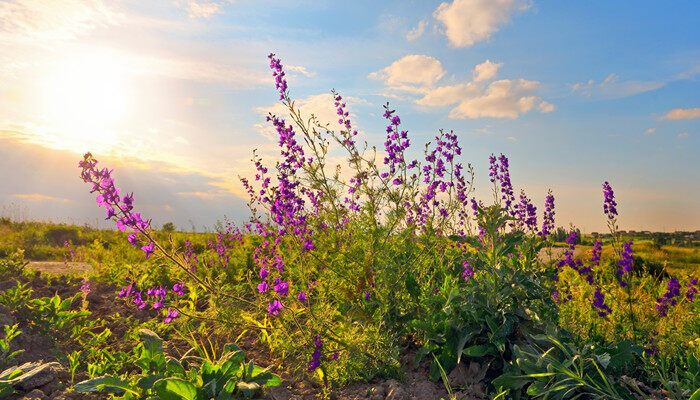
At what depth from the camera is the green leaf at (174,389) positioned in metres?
2.17

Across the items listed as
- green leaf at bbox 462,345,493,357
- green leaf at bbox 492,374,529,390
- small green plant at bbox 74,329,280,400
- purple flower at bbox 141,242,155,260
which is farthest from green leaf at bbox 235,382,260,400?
green leaf at bbox 492,374,529,390

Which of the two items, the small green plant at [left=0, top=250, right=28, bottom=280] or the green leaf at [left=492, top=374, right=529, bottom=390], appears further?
the small green plant at [left=0, top=250, right=28, bottom=280]

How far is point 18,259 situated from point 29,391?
341 centimetres

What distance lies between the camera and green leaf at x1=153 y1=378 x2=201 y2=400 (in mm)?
2174

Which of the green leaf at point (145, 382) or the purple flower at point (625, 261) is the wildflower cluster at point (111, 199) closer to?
the green leaf at point (145, 382)

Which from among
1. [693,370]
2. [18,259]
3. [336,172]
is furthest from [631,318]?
[18,259]

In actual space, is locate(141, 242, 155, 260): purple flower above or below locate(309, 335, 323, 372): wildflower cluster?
above

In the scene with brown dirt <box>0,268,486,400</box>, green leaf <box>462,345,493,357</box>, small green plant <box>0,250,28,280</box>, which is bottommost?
brown dirt <box>0,268,486,400</box>

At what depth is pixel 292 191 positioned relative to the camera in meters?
4.34

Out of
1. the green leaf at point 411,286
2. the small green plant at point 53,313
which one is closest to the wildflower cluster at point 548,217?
the green leaf at point 411,286

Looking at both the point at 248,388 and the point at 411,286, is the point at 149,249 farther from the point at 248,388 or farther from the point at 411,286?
the point at 411,286

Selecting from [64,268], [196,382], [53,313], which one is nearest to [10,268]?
[53,313]

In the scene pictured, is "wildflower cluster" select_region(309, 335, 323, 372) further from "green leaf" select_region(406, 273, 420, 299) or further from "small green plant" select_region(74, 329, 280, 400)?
"green leaf" select_region(406, 273, 420, 299)

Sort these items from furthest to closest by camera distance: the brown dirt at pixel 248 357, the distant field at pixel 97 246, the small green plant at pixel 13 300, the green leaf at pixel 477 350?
the distant field at pixel 97 246, the small green plant at pixel 13 300, the brown dirt at pixel 248 357, the green leaf at pixel 477 350
